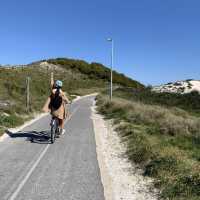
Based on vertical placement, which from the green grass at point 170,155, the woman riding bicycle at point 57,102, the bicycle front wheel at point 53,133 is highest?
the woman riding bicycle at point 57,102

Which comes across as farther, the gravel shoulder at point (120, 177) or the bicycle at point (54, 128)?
the bicycle at point (54, 128)

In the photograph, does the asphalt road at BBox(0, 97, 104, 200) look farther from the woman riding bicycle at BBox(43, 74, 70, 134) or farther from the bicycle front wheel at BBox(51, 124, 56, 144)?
the woman riding bicycle at BBox(43, 74, 70, 134)

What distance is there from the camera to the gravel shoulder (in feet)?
27.5

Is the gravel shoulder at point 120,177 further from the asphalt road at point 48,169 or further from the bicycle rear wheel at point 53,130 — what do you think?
the bicycle rear wheel at point 53,130

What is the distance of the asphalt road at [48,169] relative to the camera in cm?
824

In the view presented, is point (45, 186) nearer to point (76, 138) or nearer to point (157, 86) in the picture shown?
point (76, 138)

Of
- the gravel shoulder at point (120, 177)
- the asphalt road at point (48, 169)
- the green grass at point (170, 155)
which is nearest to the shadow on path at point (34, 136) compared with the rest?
the asphalt road at point (48, 169)

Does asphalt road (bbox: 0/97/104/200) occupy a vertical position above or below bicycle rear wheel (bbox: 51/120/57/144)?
below

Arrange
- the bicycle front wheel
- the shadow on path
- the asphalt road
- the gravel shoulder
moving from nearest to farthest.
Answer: the asphalt road, the gravel shoulder, the bicycle front wheel, the shadow on path

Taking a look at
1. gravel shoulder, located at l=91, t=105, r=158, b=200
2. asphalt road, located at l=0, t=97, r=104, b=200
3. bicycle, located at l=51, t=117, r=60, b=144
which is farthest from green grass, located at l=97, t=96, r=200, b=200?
bicycle, located at l=51, t=117, r=60, b=144

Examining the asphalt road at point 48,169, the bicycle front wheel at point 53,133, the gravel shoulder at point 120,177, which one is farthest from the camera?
the bicycle front wheel at point 53,133

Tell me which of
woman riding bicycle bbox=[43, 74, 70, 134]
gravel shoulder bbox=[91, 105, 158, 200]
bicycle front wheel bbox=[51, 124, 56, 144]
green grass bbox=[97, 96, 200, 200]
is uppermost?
woman riding bicycle bbox=[43, 74, 70, 134]

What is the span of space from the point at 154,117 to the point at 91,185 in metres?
14.9

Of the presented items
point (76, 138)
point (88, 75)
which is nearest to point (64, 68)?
point (88, 75)
